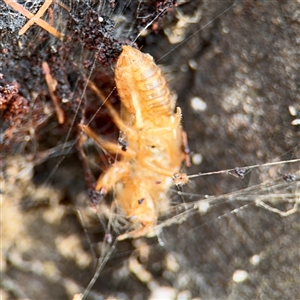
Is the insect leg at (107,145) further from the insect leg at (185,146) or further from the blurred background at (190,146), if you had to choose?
the insect leg at (185,146)

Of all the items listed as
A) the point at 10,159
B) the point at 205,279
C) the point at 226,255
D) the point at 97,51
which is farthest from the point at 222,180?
the point at 10,159

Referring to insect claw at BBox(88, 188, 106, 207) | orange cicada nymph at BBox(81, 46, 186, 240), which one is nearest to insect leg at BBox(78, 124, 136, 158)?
orange cicada nymph at BBox(81, 46, 186, 240)

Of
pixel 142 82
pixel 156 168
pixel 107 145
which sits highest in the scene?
pixel 142 82

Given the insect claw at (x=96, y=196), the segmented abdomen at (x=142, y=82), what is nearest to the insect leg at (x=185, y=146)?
the segmented abdomen at (x=142, y=82)

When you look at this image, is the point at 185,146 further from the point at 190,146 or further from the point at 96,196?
the point at 96,196

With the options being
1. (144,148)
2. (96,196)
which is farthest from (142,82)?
(96,196)

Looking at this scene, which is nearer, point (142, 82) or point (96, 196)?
point (142, 82)

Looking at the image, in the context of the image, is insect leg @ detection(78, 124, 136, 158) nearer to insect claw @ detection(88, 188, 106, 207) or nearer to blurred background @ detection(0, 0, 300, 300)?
blurred background @ detection(0, 0, 300, 300)
